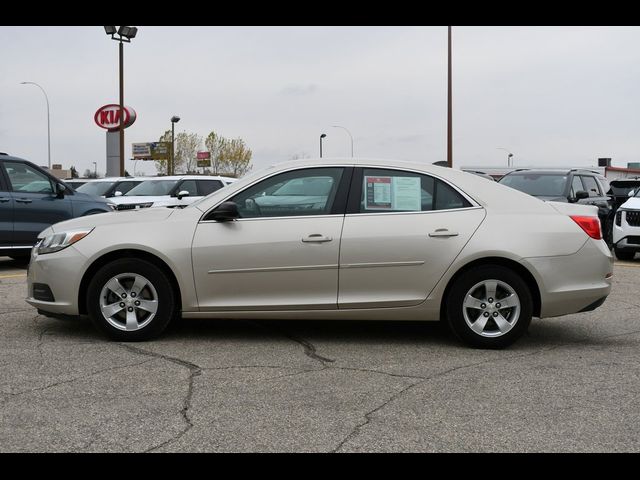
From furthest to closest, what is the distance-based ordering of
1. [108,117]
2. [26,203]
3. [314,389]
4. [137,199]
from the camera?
[108,117]
[137,199]
[26,203]
[314,389]

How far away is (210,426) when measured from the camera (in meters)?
4.00

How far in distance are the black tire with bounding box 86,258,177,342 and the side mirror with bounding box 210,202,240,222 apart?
0.62m

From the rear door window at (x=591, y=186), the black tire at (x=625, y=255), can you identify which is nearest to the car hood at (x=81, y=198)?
the rear door window at (x=591, y=186)

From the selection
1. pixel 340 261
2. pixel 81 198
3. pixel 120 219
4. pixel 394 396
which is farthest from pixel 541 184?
pixel 394 396

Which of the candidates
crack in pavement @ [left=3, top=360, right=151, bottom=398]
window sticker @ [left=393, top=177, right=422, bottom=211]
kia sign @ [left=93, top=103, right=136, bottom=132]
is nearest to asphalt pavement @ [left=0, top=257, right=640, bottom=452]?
crack in pavement @ [left=3, top=360, right=151, bottom=398]

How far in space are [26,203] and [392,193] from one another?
303 inches

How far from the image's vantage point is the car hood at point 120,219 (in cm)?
611

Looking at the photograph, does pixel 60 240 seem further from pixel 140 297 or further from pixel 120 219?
pixel 140 297

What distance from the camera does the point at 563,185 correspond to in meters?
14.4
